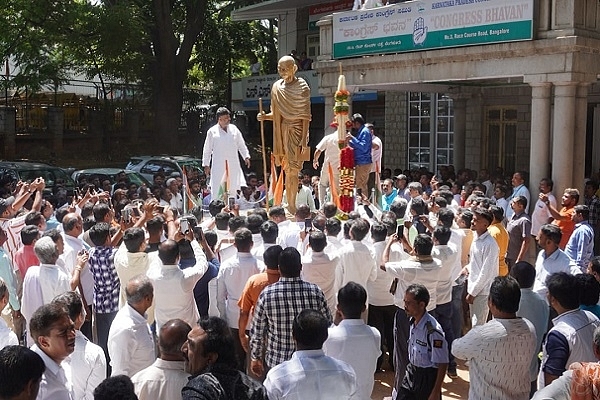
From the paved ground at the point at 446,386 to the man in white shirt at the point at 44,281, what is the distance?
316cm

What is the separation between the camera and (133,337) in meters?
4.54

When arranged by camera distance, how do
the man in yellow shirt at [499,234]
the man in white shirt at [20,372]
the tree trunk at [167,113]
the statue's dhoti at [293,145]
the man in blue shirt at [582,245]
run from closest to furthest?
the man in white shirt at [20,372], the man in blue shirt at [582,245], the man in yellow shirt at [499,234], the statue's dhoti at [293,145], the tree trunk at [167,113]

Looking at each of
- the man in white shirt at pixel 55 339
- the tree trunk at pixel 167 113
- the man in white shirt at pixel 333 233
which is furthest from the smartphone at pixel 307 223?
the tree trunk at pixel 167 113

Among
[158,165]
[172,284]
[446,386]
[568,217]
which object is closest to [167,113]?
[158,165]

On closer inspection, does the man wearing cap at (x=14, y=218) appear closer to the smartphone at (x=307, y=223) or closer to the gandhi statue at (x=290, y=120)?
the smartphone at (x=307, y=223)

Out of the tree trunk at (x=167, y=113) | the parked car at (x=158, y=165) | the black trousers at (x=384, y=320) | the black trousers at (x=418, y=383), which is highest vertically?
the tree trunk at (x=167, y=113)

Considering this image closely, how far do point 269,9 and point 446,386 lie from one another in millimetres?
19991

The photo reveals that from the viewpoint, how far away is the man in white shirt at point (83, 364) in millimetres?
4227

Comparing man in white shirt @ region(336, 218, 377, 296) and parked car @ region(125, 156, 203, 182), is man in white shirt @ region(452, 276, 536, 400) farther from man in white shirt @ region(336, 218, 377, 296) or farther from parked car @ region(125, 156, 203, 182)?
parked car @ region(125, 156, 203, 182)

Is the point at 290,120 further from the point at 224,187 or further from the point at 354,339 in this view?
the point at 354,339

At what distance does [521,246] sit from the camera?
27.6 ft

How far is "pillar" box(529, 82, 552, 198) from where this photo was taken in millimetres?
11773

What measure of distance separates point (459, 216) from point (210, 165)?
18.6 ft

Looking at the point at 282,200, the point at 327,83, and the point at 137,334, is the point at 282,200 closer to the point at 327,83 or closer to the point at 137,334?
the point at 327,83
